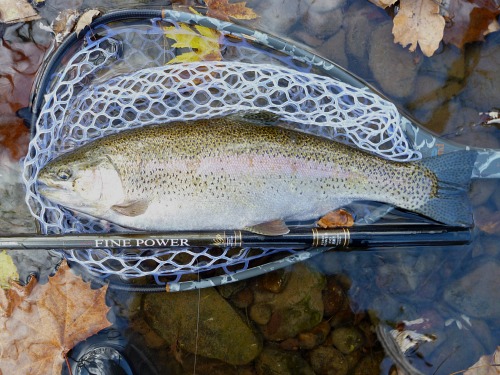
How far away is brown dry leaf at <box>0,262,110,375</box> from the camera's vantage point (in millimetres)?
3018

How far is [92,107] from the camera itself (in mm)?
3027

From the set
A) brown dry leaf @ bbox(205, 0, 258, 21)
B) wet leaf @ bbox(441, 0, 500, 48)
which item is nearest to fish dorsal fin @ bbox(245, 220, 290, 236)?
brown dry leaf @ bbox(205, 0, 258, 21)

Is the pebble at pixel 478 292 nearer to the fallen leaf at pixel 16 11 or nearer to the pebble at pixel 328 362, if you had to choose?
the pebble at pixel 328 362

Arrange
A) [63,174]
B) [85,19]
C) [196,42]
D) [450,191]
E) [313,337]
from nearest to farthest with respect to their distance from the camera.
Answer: [63,174] < [450,191] < [85,19] < [196,42] < [313,337]

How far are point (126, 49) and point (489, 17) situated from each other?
2.79 metres

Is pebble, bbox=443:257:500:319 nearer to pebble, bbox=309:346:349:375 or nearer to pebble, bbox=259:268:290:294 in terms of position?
pebble, bbox=309:346:349:375

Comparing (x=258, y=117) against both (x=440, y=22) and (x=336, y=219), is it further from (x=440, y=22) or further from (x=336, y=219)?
(x=440, y=22)

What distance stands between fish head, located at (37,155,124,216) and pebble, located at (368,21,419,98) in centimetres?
214

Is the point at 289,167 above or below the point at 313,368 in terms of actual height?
above

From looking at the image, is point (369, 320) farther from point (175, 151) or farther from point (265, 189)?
point (175, 151)

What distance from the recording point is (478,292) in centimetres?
335

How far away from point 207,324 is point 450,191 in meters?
2.02

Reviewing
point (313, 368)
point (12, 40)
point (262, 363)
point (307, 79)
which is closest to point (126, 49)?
point (12, 40)

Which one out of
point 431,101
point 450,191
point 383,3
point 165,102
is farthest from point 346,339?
point 383,3
